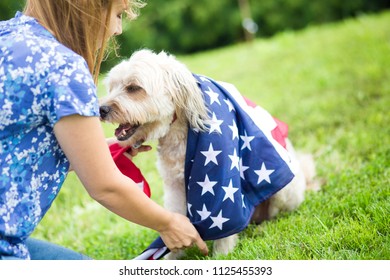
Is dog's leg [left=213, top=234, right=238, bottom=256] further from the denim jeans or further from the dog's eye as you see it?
the dog's eye

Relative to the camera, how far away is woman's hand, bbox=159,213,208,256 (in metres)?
2.45

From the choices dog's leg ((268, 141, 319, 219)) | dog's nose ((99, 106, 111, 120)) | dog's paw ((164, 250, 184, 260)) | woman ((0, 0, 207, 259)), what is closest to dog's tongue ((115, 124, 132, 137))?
dog's nose ((99, 106, 111, 120))

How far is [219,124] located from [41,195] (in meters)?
1.09

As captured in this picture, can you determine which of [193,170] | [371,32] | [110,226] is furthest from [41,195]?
[371,32]

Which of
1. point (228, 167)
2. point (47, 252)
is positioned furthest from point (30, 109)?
point (228, 167)

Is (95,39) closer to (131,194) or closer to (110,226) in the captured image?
(131,194)

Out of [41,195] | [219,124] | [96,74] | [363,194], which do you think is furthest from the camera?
[363,194]

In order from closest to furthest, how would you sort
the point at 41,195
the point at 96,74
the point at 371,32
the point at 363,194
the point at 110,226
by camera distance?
the point at 41,195 < the point at 96,74 < the point at 363,194 < the point at 110,226 < the point at 371,32

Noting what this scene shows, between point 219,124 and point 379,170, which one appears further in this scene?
point 379,170

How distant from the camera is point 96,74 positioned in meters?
2.45

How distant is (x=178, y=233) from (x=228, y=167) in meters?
0.49

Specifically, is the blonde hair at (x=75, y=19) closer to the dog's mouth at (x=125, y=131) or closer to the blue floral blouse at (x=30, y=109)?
the blue floral blouse at (x=30, y=109)

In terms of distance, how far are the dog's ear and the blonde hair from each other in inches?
26.5

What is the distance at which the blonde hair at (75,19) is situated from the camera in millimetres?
2035
